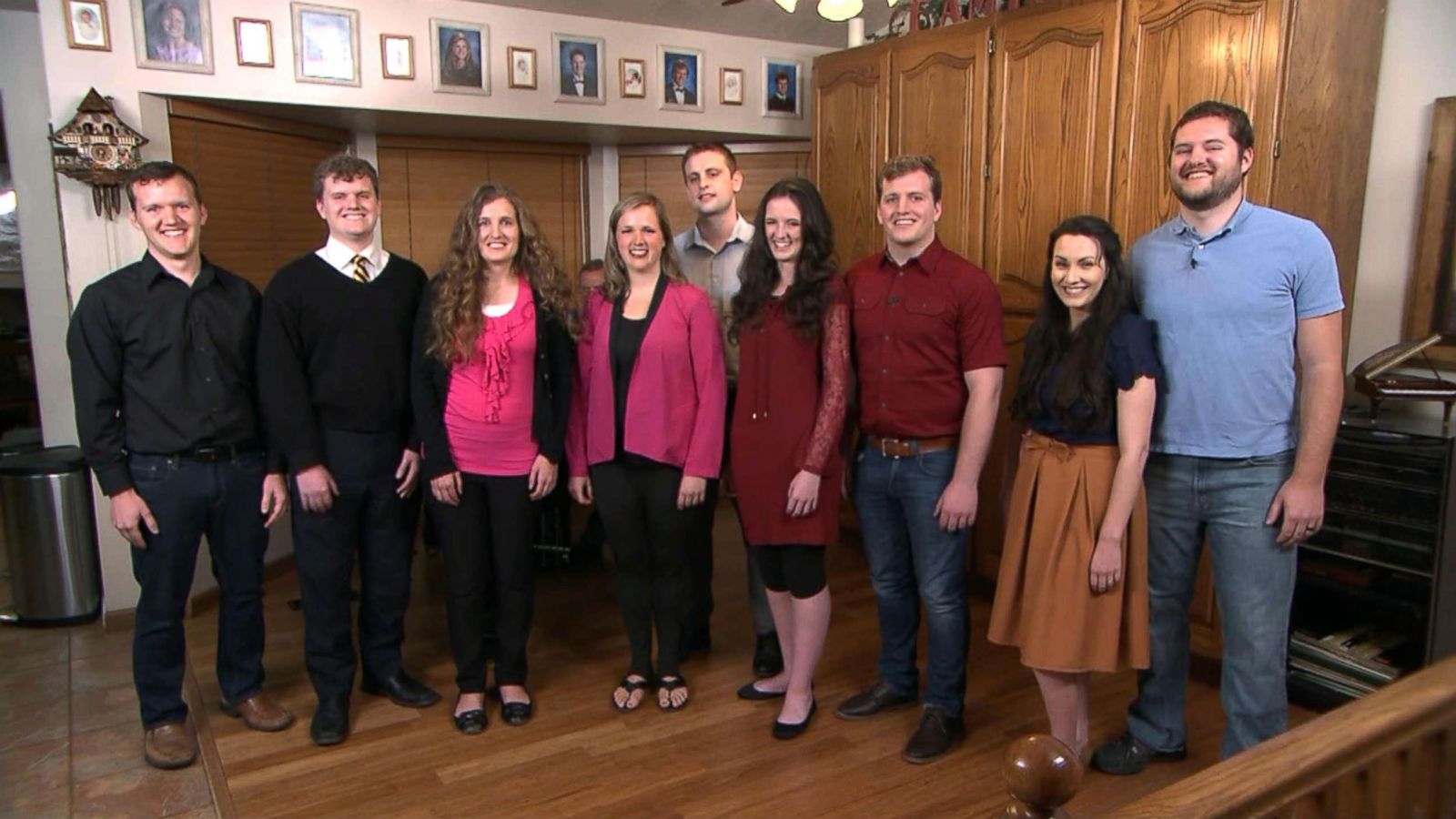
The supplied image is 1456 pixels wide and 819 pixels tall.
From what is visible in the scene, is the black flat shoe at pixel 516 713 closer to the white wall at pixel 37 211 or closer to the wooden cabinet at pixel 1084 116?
the wooden cabinet at pixel 1084 116

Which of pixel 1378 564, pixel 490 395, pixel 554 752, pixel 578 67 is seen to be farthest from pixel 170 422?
pixel 1378 564

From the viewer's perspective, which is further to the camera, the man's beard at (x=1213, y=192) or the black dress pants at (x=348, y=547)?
the black dress pants at (x=348, y=547)

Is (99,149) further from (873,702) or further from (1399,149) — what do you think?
(1399,149)

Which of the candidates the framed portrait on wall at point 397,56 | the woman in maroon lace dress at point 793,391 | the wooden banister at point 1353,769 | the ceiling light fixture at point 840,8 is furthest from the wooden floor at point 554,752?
the framed portrait on wall at point 397,56

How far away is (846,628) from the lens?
3.26 metres

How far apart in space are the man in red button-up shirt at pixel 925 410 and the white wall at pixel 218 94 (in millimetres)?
2119

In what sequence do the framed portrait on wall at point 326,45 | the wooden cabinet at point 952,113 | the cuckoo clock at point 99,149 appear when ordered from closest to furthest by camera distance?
the cuckoo clock at point 99,149
the wooden cabinet at point 952,113
the framed portrait on wall at point 326,45

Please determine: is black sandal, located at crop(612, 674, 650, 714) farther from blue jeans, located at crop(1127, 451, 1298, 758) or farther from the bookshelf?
the bookshelf

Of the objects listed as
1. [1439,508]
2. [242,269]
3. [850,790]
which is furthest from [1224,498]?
[242,269]

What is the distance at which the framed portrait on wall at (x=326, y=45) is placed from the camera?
3.43 m

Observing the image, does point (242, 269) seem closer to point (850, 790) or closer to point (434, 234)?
point (434, 234)

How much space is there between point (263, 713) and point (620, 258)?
1552 mm

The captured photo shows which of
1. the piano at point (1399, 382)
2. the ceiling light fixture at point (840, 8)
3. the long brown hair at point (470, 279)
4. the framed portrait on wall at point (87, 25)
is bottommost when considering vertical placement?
the piano at point (1399, 382)

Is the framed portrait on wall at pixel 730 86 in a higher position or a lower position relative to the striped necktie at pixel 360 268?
higher
